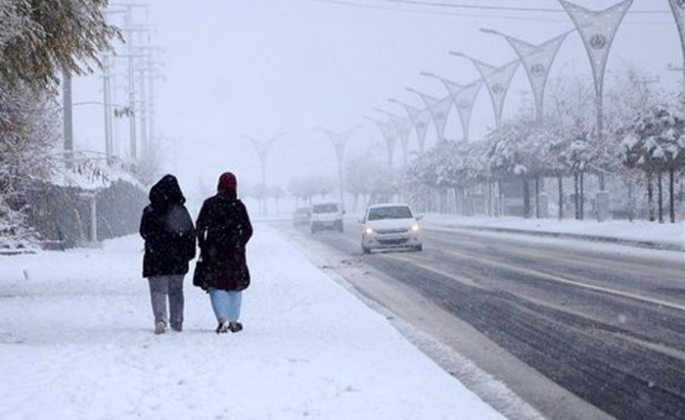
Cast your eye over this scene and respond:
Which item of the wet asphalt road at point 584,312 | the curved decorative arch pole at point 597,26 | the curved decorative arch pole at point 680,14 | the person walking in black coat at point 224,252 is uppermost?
the curved decorative arch pole at point 597,26

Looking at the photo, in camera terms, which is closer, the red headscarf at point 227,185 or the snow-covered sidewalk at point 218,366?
the snow-covered sidewalk at point 218,366

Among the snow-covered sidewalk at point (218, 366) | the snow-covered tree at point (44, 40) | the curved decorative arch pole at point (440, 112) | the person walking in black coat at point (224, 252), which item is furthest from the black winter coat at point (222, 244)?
the curved decorative arch pole at point (440, 112)

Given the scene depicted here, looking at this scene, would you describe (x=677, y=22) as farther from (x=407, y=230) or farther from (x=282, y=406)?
(x=282, y=406)

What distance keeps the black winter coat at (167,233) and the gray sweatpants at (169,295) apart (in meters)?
0.11

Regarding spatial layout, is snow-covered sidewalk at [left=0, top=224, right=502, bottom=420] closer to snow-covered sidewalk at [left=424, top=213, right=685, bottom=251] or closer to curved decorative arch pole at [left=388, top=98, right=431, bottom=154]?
snow-covered sidewalk at [left=424, top=213, right=685, bottom=251]

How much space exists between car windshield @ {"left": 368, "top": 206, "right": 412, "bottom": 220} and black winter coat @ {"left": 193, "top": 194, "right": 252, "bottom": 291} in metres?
20.8

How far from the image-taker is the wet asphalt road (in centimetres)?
795

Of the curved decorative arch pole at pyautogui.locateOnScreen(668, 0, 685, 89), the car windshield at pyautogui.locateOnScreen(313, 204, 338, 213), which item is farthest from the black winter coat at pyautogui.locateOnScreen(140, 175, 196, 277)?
the car windshield at pyautogui.locateOnScreen(313, 204, 338, 213)

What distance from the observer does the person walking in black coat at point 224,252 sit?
10.4 m

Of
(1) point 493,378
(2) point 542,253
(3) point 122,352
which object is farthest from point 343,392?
(2) point 542,253

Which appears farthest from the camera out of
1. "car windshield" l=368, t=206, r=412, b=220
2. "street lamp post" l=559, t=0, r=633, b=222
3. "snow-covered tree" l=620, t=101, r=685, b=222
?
"street lamp post" l=559, t=0, r=633, b=222

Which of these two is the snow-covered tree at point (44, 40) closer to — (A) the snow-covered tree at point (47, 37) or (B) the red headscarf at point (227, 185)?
(A) the snow-covered tree at point (47, 37)

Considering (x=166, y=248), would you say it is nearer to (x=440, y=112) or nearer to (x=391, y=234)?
(x=391, y=234)

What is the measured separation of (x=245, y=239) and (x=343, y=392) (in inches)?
136
